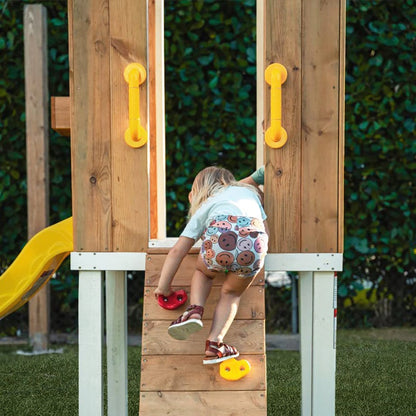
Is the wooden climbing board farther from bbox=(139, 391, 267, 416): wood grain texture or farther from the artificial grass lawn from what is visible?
the artificial grass lawn

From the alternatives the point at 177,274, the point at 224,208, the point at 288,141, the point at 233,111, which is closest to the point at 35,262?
the point at 177,274

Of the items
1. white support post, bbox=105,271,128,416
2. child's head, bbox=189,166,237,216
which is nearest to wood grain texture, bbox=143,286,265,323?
child's head, bbox=189,166,237,216

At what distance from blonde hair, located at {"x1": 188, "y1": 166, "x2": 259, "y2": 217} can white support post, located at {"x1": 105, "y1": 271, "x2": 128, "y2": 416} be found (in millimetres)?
606

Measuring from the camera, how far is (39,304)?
4.80 m

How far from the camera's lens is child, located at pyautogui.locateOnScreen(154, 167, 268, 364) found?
2.50 metres

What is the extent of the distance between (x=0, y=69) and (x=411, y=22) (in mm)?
3007

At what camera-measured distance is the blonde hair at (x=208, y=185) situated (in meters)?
2.81

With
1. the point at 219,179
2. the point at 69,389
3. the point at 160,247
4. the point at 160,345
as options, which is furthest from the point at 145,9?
the point at 69,389

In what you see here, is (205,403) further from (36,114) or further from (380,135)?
(380,135)

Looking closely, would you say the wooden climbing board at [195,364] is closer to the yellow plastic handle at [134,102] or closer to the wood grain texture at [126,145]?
the wood grain texture at [126,145]

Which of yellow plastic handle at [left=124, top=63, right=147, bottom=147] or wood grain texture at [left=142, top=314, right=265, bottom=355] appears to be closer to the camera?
wood grain texture at [left=142, top=314, right=265, bottom=355]

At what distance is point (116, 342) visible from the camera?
10.6 feet

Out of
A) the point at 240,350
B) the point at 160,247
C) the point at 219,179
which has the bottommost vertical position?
the point at 240,350

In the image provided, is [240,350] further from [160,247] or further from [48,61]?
[48,61]
